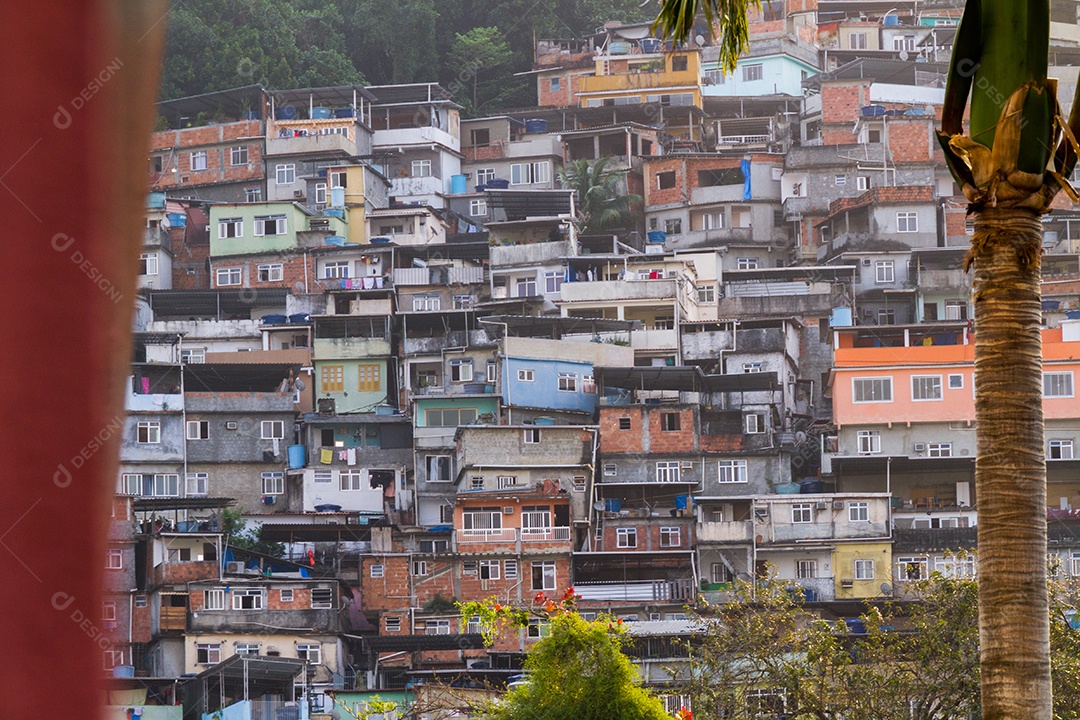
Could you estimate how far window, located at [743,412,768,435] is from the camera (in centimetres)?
5272

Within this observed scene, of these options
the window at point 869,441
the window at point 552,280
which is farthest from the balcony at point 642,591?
the window at point 552,280

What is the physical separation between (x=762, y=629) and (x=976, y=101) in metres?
23.0

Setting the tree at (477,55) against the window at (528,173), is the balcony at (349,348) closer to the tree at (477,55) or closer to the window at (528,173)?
the window at (528,173)

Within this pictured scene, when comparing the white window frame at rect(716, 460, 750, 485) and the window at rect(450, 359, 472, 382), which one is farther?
the window at rect(450, 359, 472, 382)

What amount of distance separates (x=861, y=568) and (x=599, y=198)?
2489cm

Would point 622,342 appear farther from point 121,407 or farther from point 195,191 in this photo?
point 121,407

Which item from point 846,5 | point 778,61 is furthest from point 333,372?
point 846,5

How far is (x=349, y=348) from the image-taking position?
57.7 metres

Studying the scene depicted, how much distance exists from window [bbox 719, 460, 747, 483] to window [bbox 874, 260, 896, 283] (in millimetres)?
12520

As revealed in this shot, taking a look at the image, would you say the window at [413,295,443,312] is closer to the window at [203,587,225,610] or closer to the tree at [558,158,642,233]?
the tree at [558,158,642,233]

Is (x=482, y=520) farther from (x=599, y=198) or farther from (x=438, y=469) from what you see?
(x=599, y=198)

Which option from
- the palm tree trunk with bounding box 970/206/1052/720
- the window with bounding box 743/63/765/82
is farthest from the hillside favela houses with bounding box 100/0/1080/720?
the palm tree trunk with bounding box 970/206/1052/720

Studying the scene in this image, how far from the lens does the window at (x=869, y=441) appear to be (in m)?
51.8

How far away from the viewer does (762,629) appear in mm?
27812
